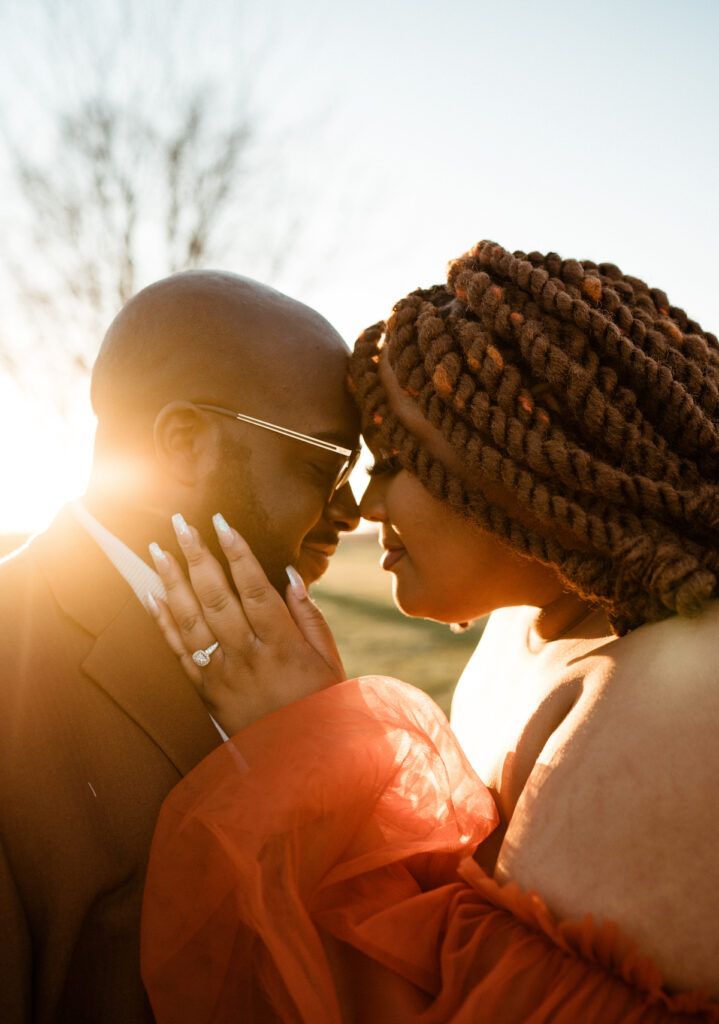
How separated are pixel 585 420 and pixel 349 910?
56.9 inches

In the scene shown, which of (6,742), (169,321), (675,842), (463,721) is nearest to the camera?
(675,842)

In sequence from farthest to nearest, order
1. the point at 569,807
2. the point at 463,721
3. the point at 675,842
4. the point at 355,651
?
the point at 355,651 < the point at 463,721 < the point at 569,807 < the point at 675,842

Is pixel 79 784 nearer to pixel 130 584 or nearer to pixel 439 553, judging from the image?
pixel 130 584

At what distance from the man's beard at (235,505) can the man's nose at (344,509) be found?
0.36 meters

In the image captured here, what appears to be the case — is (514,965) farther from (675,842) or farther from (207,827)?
(207,827)

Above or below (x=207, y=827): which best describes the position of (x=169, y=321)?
above

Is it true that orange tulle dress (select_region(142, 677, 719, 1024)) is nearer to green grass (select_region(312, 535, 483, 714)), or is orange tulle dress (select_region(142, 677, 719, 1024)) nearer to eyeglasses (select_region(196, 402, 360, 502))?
eyeglasses (select_region(196, 402, 360, 502))

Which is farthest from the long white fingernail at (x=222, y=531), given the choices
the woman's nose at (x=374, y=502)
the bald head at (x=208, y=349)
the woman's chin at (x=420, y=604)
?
the woman's chin at (x=420, y=604)

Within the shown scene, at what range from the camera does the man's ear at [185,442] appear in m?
2.50

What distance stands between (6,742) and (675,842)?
1702 mm

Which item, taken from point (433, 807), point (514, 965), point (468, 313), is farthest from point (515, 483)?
point (514, 965)

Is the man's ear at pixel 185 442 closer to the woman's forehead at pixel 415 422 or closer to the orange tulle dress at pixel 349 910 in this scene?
the woman's forehead at pixel 415 422

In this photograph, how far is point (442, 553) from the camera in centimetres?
250

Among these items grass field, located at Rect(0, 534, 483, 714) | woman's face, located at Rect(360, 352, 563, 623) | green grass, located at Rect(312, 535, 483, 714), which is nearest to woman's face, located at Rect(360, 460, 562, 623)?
woman's face, located at Rect(360, 352, 563, 623)
